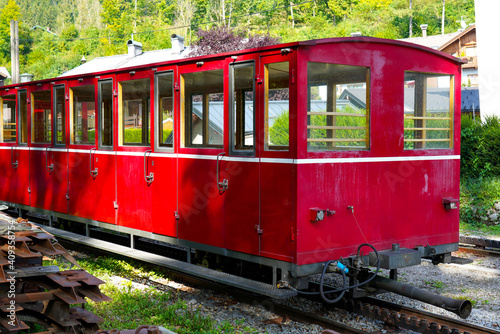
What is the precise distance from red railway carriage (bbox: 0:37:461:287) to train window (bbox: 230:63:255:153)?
18mm

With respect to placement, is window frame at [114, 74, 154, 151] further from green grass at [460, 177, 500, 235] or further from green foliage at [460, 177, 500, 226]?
green foliage at [460, 177, 500, 226]

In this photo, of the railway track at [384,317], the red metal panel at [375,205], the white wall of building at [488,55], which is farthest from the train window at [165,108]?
the white wall of building at [488,55]

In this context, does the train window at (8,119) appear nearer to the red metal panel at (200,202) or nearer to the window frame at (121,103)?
the window frame at (121,103)

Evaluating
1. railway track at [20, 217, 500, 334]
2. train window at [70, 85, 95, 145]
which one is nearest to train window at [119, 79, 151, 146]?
train window at [70, 85, 95, 145]

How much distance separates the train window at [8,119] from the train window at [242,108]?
6578 mm

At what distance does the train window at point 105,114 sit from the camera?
9.02m

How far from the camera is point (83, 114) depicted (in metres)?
9.68

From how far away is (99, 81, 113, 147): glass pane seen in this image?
29.6 feet

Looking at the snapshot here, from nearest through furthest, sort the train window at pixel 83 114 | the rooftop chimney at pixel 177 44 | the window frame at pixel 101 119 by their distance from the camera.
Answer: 1. the window frame at pixel 101 119
2. the train window at pixel 83 114
3. the rooftop chimney at pixel 177 44

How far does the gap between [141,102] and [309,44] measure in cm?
343

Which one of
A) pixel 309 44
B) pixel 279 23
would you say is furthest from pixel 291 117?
pixel 279 23

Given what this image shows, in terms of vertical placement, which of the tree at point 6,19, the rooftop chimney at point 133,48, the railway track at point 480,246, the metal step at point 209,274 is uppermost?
the tree at point 6,19

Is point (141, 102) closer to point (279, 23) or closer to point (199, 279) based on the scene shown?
point (199, 279)

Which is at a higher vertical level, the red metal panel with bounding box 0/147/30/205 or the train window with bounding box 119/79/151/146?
the train window with bounding box 119/79/151/146
